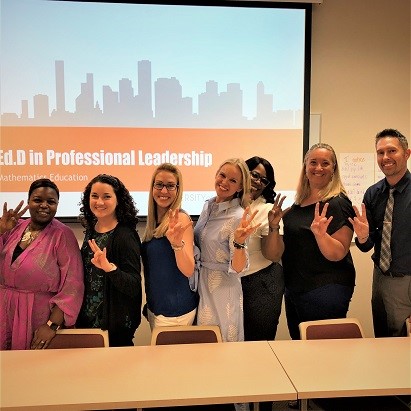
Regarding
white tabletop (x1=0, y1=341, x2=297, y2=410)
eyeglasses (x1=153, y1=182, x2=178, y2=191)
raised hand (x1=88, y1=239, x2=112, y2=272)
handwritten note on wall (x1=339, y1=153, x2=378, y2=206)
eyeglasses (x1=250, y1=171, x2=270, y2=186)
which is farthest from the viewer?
handwritten note on wall (x1=339, y1=153, x2=378, y2=206)

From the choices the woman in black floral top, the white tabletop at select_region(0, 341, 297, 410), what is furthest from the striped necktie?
the woman in black floral top

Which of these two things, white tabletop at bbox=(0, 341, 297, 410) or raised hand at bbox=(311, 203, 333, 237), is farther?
raised hand at bbox=(311, 203, 333, 237)

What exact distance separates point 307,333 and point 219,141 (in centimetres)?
194

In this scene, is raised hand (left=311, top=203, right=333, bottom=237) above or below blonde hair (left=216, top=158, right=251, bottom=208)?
below

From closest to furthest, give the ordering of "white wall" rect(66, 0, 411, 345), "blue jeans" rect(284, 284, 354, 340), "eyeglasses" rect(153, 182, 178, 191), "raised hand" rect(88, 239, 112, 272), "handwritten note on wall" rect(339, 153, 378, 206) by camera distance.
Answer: "raised hand" rect(88, 239, 112, 272), "eyeglasses" rect(153, 182, 178, 191), "blue jeans" rect(284, 284, 354, 340), "white wall" rect(66, 0, 411, 345), "handwritten note on wall" rect(339, 153, 378, 206)

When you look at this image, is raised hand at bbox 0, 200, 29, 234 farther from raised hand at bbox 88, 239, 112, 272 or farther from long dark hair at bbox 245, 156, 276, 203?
long dark hair at bbox 245, 156, 276, 203

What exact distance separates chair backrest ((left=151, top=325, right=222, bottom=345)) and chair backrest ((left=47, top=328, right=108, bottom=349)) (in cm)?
27

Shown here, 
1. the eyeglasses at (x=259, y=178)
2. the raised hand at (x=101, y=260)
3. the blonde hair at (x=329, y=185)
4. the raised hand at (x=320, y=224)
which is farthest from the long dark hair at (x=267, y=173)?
the raised hand at (x=101, y=260)

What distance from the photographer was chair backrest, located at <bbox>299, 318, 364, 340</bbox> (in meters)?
2.32

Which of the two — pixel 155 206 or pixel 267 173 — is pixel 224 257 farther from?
pixel 267 173

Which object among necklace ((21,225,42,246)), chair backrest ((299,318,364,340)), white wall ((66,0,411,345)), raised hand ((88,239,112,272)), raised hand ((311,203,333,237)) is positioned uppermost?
white wall ((66,0,411,345))

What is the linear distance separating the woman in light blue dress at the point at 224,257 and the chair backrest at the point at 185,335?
146 millimetres

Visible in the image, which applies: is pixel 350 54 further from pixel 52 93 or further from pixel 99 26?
pixel 52 93

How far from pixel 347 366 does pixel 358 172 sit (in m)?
2.41
